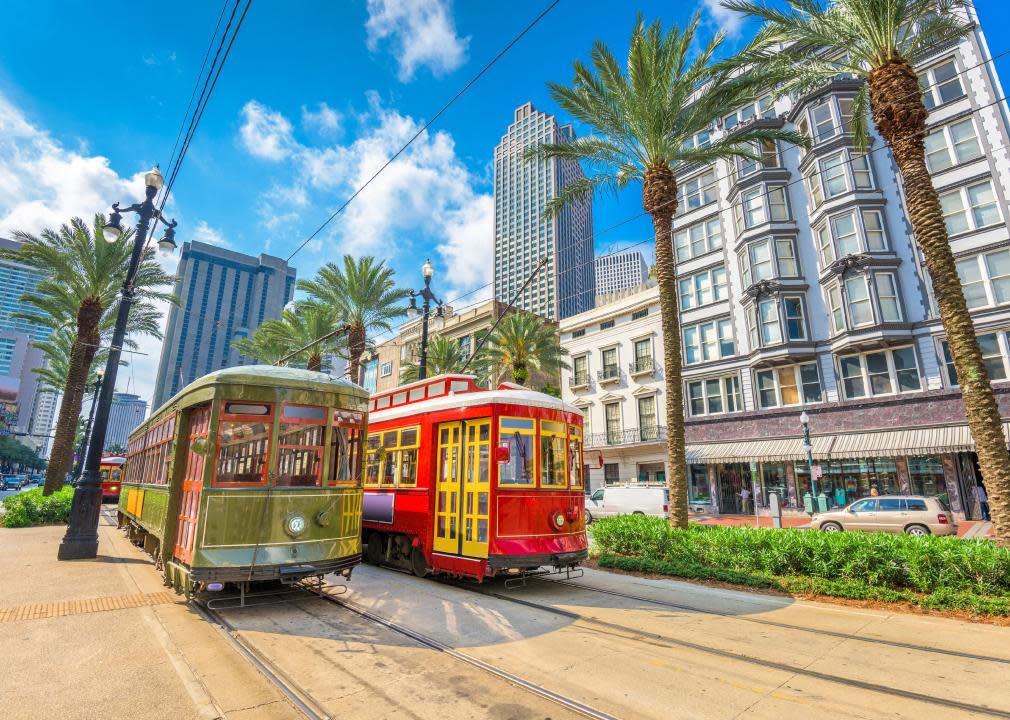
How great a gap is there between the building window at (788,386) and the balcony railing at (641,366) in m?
7.15

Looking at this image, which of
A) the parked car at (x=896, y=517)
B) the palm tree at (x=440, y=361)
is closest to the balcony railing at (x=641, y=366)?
the palm tree at (x=440, y=361)

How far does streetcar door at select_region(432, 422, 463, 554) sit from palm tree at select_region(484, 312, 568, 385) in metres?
20.8

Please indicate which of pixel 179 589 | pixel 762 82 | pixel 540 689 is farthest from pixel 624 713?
pixel 762 82

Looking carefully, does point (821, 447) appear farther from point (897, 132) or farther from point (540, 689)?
point (540, 689)

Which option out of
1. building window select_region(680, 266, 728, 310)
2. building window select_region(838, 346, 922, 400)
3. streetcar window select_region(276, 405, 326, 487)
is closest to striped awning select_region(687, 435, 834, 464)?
building window select_region(838, 346, 922, 400)

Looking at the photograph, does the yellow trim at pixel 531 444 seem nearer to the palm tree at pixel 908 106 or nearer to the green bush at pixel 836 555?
the green bush at pixel 836 555

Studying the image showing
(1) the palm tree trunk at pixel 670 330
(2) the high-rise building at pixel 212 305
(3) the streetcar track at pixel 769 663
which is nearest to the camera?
(3) the streetcar track at pixel 769 663

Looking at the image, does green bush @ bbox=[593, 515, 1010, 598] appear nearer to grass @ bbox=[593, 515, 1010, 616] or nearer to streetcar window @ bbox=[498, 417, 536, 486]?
grass @ bbox=[593, 515, 1010, 616]

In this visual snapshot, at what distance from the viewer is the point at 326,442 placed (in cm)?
815

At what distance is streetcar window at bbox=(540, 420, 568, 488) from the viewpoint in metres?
9.34

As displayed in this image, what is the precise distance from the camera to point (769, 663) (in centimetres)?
559

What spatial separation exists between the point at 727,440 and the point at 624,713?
2661 cm

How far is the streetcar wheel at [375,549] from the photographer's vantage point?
11492 mm

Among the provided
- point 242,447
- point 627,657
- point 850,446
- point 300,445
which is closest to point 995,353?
point 850,446
